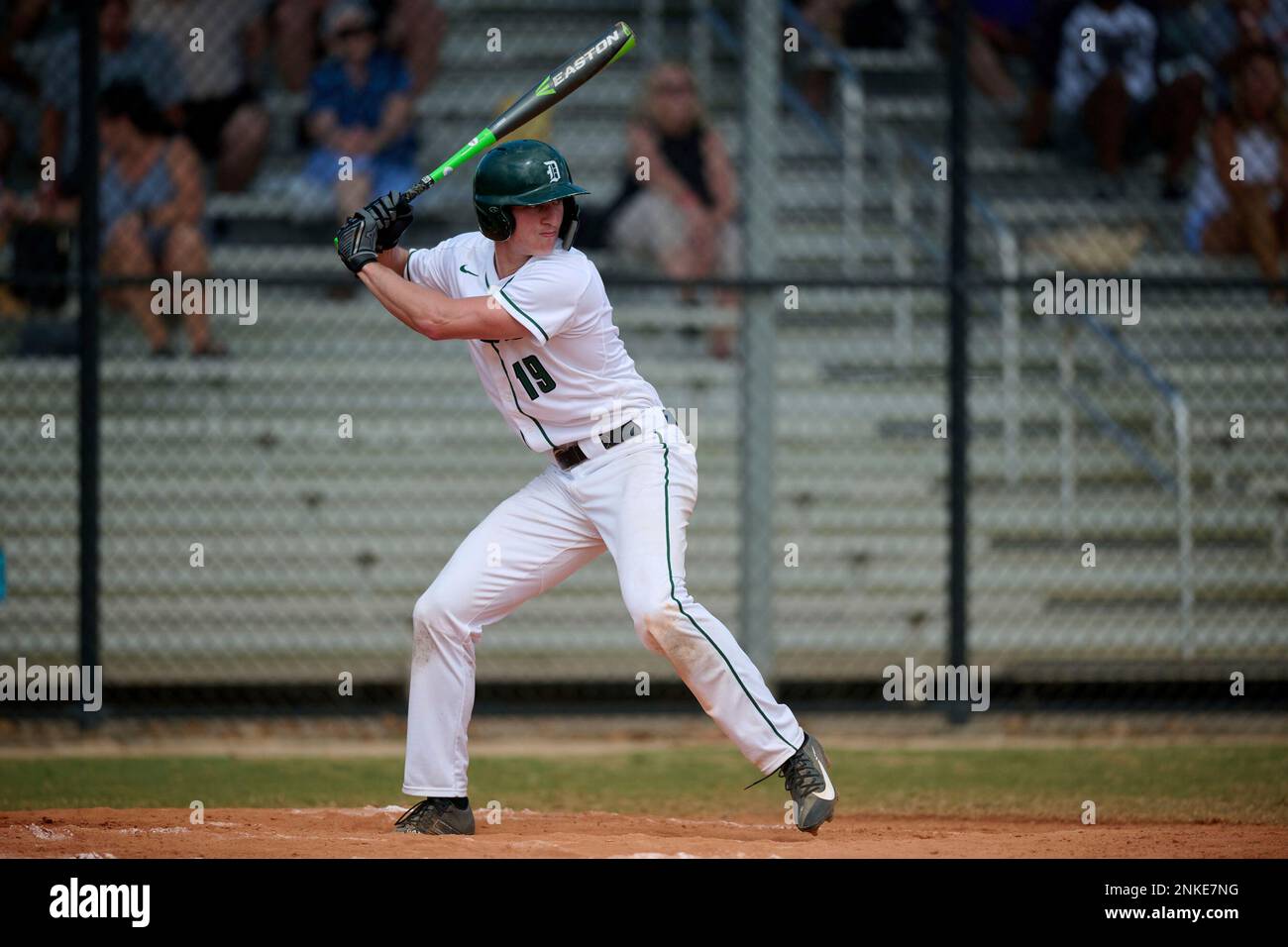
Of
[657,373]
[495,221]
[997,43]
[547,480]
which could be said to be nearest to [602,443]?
[547,480]

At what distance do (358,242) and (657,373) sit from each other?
157 inches

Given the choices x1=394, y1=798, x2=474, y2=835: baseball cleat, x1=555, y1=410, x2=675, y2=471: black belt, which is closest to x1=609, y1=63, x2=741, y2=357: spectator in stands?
x1=555, y1=410, x2=675, y2=471: black belt

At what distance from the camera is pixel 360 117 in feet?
29.6

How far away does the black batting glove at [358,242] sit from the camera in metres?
4.86

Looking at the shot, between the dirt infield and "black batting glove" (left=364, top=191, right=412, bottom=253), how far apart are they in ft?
5.81

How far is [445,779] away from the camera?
5.02 m

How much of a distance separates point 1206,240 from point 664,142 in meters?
3.21

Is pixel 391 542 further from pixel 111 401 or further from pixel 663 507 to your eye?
pixel 663 507

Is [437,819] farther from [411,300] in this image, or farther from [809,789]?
[411,300]

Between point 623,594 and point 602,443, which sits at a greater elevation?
point 602,443

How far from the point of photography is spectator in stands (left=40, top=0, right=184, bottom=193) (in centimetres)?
864

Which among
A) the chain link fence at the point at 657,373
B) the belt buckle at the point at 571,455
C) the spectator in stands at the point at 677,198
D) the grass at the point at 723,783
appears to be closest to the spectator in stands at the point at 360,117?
the chain link fence at the point at 657,373

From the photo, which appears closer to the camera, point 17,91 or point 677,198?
point 677,198

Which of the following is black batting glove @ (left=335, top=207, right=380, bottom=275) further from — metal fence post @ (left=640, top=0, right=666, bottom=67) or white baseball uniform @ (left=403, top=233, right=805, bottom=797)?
metal fence post @ (left=640, top=0, right=666, bottom=67)
